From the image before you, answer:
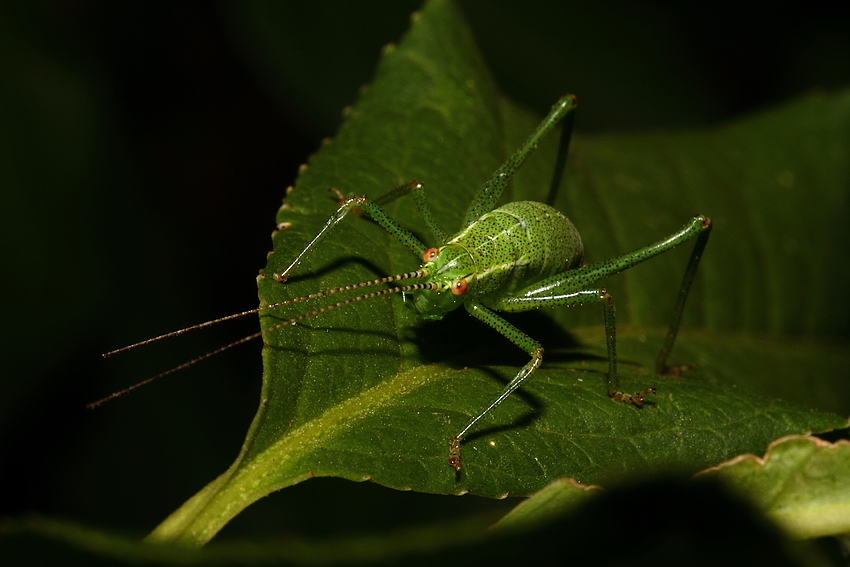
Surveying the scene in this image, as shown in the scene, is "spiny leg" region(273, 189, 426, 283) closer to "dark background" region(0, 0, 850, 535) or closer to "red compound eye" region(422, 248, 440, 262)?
"red compound eye" region(422, 248, 440, 262)

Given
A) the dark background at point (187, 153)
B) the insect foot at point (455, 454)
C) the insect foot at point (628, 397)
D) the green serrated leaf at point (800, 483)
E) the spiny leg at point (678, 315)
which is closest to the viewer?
the green serrated leaf at point (800, 483)

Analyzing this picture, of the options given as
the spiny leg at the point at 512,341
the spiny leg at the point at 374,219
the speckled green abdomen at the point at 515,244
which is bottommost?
the spiny leg at the point at 512,341

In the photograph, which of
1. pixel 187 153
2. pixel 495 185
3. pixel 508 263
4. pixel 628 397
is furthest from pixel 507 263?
pixel 187 153

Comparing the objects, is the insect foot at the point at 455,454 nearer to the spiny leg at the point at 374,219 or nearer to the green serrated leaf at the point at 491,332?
the green serrated leaf at the point at 491,332

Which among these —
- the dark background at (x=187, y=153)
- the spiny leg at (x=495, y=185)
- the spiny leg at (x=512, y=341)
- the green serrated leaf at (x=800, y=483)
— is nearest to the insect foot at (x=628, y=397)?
the spiny leg at (x=512, y=341)

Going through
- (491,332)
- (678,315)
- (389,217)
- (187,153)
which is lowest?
(678,315)

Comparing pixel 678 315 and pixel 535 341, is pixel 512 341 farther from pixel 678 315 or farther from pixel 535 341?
pixel 678 315

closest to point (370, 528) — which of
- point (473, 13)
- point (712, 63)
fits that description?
point (473, 13)

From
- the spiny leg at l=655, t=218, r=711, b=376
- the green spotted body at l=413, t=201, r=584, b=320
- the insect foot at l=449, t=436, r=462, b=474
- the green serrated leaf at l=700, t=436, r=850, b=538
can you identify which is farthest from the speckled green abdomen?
the green serrated leaf at l=700, t=436, r=850, b=538
